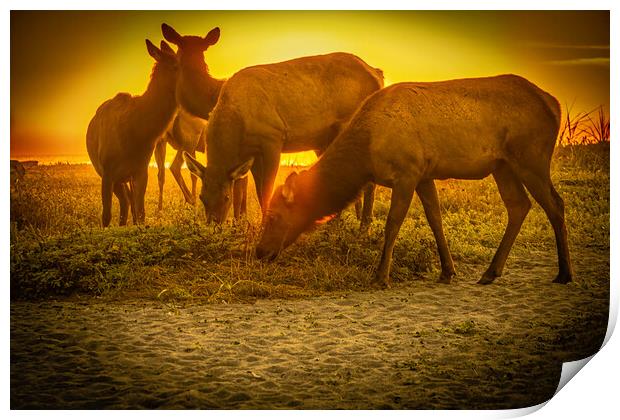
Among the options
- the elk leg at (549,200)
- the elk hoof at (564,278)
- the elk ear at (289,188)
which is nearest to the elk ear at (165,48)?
the elk ear at (289,188)

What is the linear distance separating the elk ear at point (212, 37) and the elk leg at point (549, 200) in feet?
9.97

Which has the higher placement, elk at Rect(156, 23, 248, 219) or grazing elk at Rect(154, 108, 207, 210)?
elk at Rect(156, 23, 248, 219)

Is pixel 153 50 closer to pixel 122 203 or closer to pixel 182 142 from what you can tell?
pixel 122 203

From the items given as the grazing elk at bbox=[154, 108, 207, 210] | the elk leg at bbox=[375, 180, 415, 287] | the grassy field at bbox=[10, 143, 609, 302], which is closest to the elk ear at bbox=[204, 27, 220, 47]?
the grassy field at bbox=[10, 143, 609, 302]

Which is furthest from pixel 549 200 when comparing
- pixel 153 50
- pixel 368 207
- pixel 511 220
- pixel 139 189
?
pixel 139 189

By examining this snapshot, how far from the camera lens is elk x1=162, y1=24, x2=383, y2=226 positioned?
28.8 ft

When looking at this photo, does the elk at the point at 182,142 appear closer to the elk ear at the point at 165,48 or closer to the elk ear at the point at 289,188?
the elk ear at the point at 165,48

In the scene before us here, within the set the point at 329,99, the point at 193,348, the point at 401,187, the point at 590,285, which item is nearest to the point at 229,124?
the point at 329,99

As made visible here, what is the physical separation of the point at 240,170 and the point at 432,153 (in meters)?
2.04

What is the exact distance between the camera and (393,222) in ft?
25.5

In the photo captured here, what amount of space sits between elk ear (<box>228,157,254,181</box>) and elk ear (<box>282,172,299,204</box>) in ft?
2.98

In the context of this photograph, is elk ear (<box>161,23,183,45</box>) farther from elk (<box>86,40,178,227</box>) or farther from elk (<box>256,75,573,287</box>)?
elk (<box>256,75,573,287</box>)

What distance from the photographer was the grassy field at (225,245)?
25.8 feet

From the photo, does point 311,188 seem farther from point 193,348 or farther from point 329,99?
point 193,348
